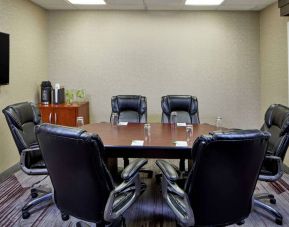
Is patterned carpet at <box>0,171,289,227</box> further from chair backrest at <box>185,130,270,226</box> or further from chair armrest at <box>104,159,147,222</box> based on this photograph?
chair backrest at <box>185,130,270,226</box>

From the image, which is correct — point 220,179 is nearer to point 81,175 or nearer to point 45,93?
point 81,175

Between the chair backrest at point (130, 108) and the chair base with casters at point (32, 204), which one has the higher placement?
the chair backrest at point (130, 108)

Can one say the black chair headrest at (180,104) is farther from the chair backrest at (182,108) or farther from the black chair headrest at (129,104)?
the black chair headrest at (129,104)

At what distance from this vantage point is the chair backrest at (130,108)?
4230 millimetres

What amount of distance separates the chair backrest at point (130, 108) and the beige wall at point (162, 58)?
1.34 meters

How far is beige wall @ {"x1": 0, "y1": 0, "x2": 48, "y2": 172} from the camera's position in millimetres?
4070

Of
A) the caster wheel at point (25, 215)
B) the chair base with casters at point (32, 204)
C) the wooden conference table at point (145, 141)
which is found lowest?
the caster wheel at point (25, 215)

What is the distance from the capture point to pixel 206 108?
18.3ft

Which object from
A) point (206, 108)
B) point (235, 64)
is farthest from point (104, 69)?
point (235, 64)

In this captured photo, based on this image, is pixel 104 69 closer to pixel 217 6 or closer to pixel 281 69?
pixel 217 6

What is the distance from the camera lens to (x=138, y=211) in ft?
10.1

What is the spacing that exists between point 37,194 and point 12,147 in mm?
1184

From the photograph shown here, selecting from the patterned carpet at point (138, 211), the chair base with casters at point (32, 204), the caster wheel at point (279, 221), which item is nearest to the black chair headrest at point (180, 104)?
the patterned carpet at point (138, 211)

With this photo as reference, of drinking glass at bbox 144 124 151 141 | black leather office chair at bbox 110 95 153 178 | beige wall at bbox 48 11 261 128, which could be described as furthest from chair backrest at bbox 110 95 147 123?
beige wall at bbox 48 11 261 128
